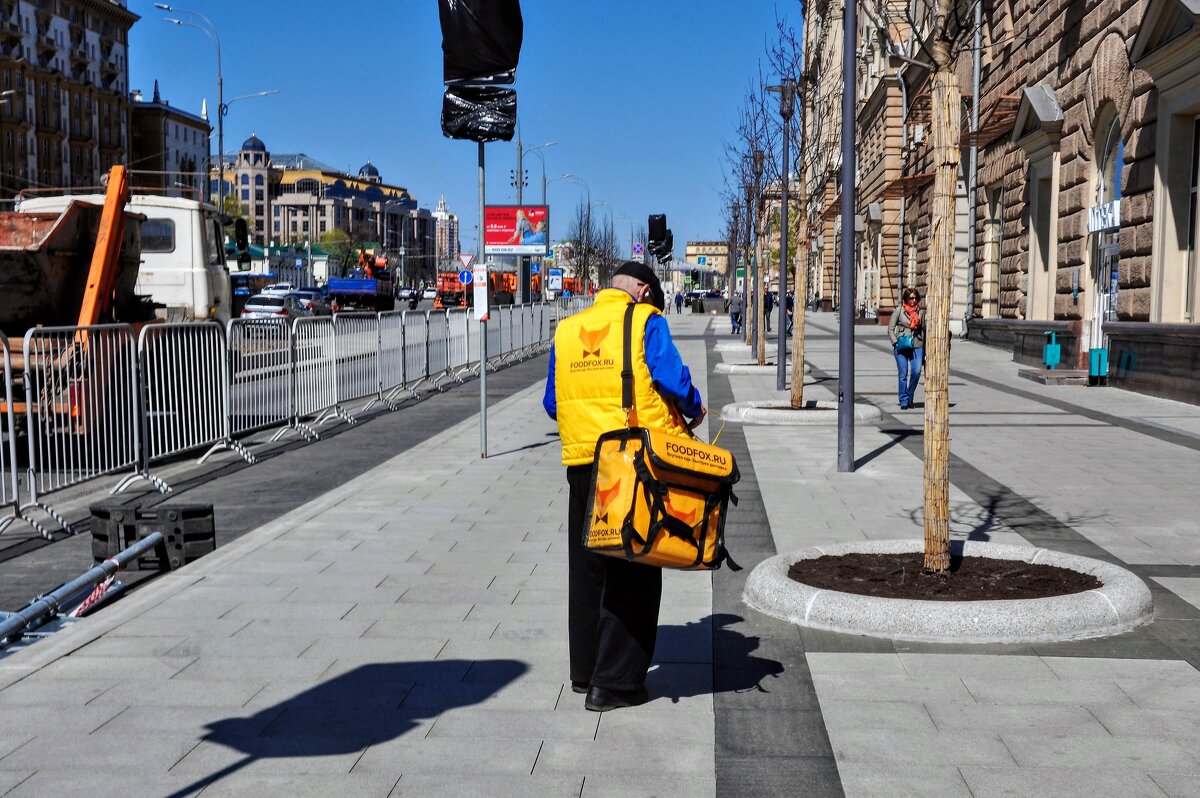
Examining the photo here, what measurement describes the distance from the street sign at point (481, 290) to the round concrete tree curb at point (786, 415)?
3.29 m

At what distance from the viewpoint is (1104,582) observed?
633 centimetres

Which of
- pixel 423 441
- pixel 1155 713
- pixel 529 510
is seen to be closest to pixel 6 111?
pixel 423 441

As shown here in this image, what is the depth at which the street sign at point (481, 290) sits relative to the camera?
1305 centimetres

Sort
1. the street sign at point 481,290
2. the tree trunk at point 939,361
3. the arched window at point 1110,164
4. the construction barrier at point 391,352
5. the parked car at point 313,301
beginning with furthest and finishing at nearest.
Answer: the parked car at point 313,301 → the arched window at point 1110,164 → the construction barrier at point 391,352 → the street sign at point 481,290 → the tree trunk at point 939,361

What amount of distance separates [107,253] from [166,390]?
2972mm

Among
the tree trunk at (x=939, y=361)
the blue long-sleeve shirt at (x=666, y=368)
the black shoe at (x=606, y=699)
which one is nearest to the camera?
the blue long-sleeve shirt at (x=666, y=368)

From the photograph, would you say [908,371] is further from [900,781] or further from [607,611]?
[900,781]

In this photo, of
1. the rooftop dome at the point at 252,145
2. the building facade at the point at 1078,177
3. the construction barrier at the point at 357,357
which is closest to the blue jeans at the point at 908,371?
the building facade at the point at 1078,177

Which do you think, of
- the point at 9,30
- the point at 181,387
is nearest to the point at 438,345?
the point at 181,387

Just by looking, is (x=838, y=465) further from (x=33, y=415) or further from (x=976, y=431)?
(x=33, y=415)

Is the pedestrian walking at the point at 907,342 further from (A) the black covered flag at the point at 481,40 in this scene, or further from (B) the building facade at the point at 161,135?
(B) the building facade at the point at 161,135

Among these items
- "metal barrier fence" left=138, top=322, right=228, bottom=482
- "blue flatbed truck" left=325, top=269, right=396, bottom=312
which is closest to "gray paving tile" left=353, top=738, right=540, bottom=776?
"metal barrier fence" left=138, top=322, right=228, bottom=482

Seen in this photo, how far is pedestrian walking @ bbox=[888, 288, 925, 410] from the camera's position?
17203mm

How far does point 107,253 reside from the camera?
554 inches
